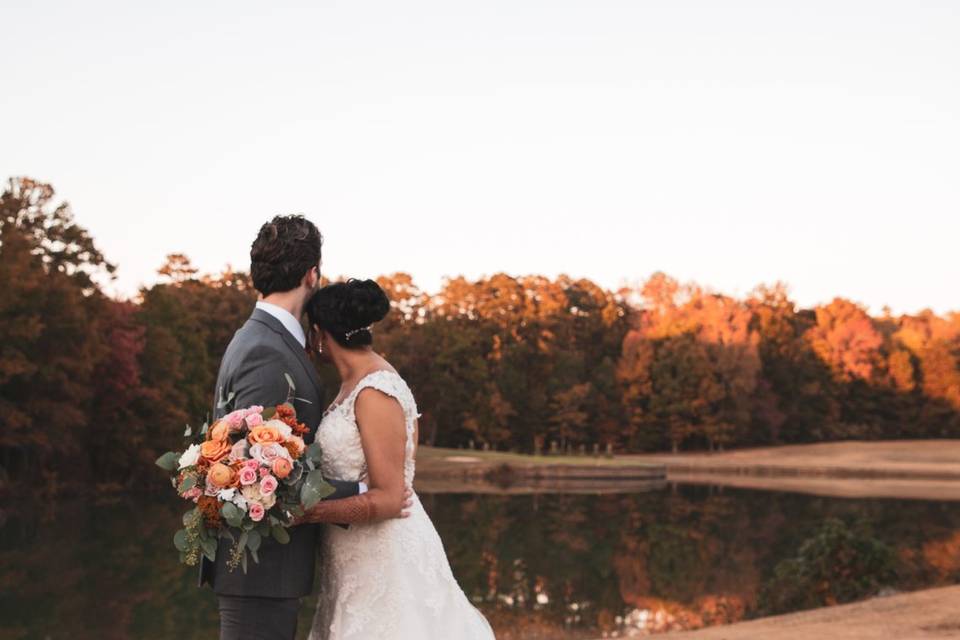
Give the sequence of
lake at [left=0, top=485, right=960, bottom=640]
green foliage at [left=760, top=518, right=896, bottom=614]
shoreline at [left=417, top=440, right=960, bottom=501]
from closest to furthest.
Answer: lake at [left=0, top=485, right=960, bottom=640], green foliage at [left=760, top=518, right=896, bottom=614], shoreline at [left=417, top=440, right=960, bottom=501]

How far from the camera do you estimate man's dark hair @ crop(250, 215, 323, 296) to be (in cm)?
360

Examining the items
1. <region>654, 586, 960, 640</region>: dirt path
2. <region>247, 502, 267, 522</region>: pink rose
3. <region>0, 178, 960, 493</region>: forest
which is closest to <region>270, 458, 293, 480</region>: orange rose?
<region>247, 502, 267, 522</region>: pink rose

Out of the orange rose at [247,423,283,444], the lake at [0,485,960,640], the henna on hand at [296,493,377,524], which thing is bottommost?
the lake at [0,485,960,640]

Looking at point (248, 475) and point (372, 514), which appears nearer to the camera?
point (248, 475)

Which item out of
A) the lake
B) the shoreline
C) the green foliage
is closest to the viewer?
the lake

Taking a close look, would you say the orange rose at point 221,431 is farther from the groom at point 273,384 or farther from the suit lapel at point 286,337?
the suit lapel at point 286,337

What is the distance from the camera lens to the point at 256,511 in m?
3.38

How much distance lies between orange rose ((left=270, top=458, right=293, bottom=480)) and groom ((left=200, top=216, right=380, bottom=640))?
26cm

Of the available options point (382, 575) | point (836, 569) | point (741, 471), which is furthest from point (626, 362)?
point (382, 575)

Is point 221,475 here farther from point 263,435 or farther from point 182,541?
point 182,541

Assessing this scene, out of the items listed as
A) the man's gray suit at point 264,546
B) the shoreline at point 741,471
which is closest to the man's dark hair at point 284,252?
the man's gray suit at point 264,546

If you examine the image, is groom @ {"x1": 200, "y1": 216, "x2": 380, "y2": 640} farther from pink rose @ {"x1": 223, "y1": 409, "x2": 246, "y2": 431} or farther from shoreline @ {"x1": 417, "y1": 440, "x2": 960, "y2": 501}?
shoreline @ {"x1": 417, "y1": 440, "x2": 960, "y2": 501}

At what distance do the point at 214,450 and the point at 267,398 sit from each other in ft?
0.82

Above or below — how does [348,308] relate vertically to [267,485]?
above
